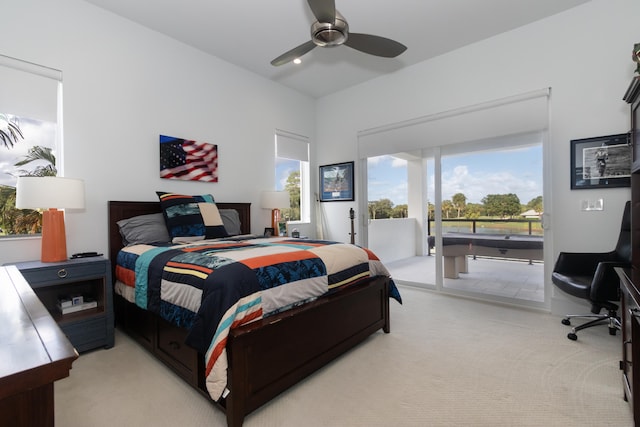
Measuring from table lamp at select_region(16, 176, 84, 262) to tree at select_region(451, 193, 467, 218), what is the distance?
12.9 feet

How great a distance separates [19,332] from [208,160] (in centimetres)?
318

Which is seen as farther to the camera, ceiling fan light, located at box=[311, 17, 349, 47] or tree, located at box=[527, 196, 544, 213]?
tree, located at box=[527, 196, 544, 213]

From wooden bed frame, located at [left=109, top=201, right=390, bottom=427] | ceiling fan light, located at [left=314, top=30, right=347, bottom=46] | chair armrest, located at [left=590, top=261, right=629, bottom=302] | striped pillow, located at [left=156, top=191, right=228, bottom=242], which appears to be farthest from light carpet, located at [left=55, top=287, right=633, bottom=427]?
ceiling fan light, located at [left=314, top=30, right=347, bottom=46]

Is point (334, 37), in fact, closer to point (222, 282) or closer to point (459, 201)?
point (222, 282)

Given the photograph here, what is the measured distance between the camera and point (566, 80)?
3.01m

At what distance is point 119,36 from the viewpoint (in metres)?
3.02

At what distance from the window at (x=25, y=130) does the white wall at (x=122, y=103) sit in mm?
103

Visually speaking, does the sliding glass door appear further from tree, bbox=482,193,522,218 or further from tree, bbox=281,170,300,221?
tree, bbox=281,170,300,221

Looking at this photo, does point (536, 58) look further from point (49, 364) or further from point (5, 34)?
point (5, 34)

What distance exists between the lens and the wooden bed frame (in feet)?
5.07

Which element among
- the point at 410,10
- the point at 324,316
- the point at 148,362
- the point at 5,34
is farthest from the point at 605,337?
the point at 5,34

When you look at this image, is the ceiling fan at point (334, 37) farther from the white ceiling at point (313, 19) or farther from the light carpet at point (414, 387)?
the light carpet at point (414, 387)

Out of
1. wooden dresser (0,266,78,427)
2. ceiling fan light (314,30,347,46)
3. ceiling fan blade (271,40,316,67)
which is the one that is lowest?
wooden dresser (0,266,78,427)

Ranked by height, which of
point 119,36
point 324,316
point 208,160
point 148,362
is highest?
point 119,36
